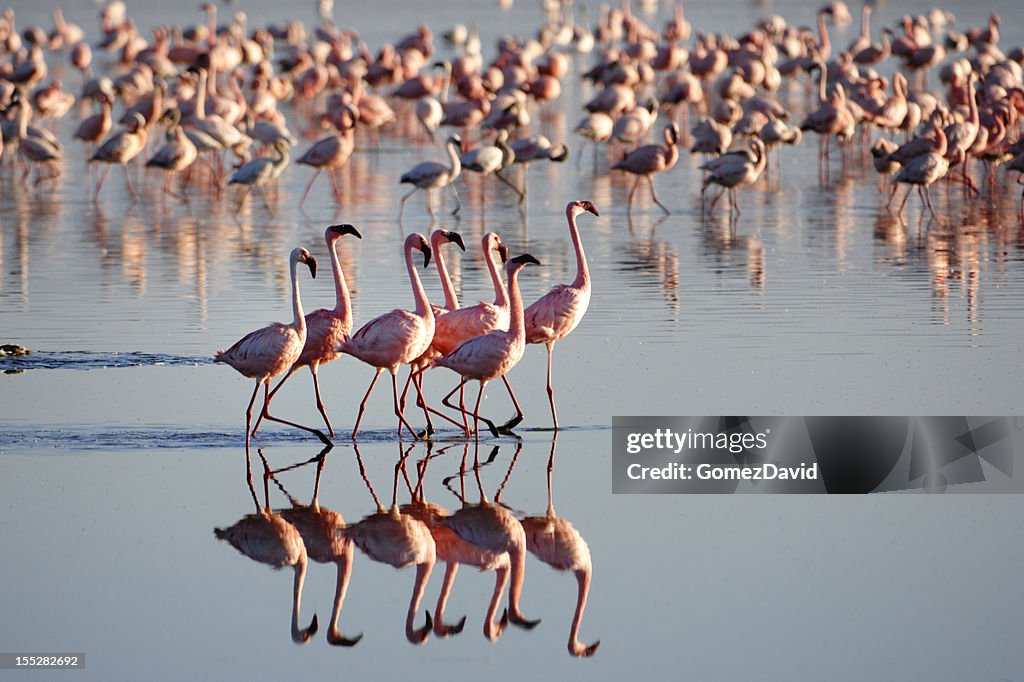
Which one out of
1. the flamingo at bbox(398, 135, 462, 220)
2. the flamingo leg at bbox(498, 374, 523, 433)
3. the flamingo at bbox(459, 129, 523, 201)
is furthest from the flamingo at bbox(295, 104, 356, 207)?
the flamingo leg at bbox(498, 374, 523, 433)

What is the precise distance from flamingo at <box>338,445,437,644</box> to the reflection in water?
227 mm

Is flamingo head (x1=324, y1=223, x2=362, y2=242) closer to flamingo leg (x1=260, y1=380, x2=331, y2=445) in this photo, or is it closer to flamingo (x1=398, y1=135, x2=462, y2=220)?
flamingo leg (x1=260, y1=380, x2=331, y2=445)

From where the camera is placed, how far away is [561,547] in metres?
7.03

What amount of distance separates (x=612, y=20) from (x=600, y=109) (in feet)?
57.9

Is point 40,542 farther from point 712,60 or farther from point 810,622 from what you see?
point 712,60

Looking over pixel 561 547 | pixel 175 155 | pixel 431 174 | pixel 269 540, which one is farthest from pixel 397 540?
pixel 175 155

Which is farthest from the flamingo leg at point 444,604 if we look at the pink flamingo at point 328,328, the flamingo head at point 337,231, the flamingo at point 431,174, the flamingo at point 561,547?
the flamingo at point 431,174

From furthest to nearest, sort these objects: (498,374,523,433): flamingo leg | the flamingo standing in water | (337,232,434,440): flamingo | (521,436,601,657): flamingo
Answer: the flamingo standing in water → (498,374,523,433): flamingo leg → (337,232,434,440): flamingo → (521,436,601,657): flamingo

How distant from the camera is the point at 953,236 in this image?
15938 mm

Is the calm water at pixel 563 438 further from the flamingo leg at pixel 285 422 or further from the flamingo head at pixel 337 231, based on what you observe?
the flamingo head at pixel 337 231

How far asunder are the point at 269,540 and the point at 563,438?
2.02 m

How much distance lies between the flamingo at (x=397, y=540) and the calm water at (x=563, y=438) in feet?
0.32

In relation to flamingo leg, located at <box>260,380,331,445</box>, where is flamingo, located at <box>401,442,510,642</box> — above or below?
below

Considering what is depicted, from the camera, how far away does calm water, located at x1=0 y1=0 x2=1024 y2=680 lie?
609 cm
